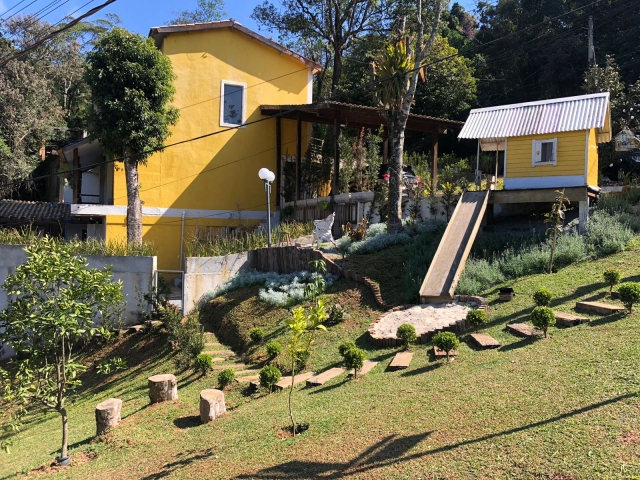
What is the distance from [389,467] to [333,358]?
14.4 ft

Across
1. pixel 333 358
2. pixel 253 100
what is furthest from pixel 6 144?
pixel 333 358

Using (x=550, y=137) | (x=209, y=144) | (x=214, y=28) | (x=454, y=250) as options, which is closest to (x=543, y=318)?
(x=454, y=250)

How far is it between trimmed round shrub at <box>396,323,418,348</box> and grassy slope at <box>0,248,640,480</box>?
0.25m

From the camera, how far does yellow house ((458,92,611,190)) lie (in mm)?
12773

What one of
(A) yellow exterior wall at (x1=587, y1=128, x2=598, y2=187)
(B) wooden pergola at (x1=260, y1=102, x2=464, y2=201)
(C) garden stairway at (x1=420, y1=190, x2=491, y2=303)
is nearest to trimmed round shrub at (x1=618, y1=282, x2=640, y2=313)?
(C) garden stairway at (x1=420, y1=190, x2=491, y2=303)

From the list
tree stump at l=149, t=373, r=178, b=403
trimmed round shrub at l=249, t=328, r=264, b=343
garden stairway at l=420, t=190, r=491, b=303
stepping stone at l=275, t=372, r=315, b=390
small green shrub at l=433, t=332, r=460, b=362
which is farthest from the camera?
trimmed round shrub at l=249, t=328, r=264, b=343

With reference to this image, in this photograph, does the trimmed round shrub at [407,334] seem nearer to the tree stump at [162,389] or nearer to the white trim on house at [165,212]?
the tree stump at [162,389]

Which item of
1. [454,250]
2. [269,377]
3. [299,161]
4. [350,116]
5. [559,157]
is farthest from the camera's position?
[299,161]

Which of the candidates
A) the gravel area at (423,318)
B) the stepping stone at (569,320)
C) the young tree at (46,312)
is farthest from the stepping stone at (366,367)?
the young tree at (46,312)

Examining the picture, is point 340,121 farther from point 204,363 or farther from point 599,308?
point 599,308

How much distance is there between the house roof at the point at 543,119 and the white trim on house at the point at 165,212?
9.60 metres

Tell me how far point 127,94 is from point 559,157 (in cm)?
1219

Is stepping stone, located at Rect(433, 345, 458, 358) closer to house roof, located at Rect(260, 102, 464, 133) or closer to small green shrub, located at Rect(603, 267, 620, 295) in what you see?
small green shrub, located at Rect(603, 267, 620, 295)

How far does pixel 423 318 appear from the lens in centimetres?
958
